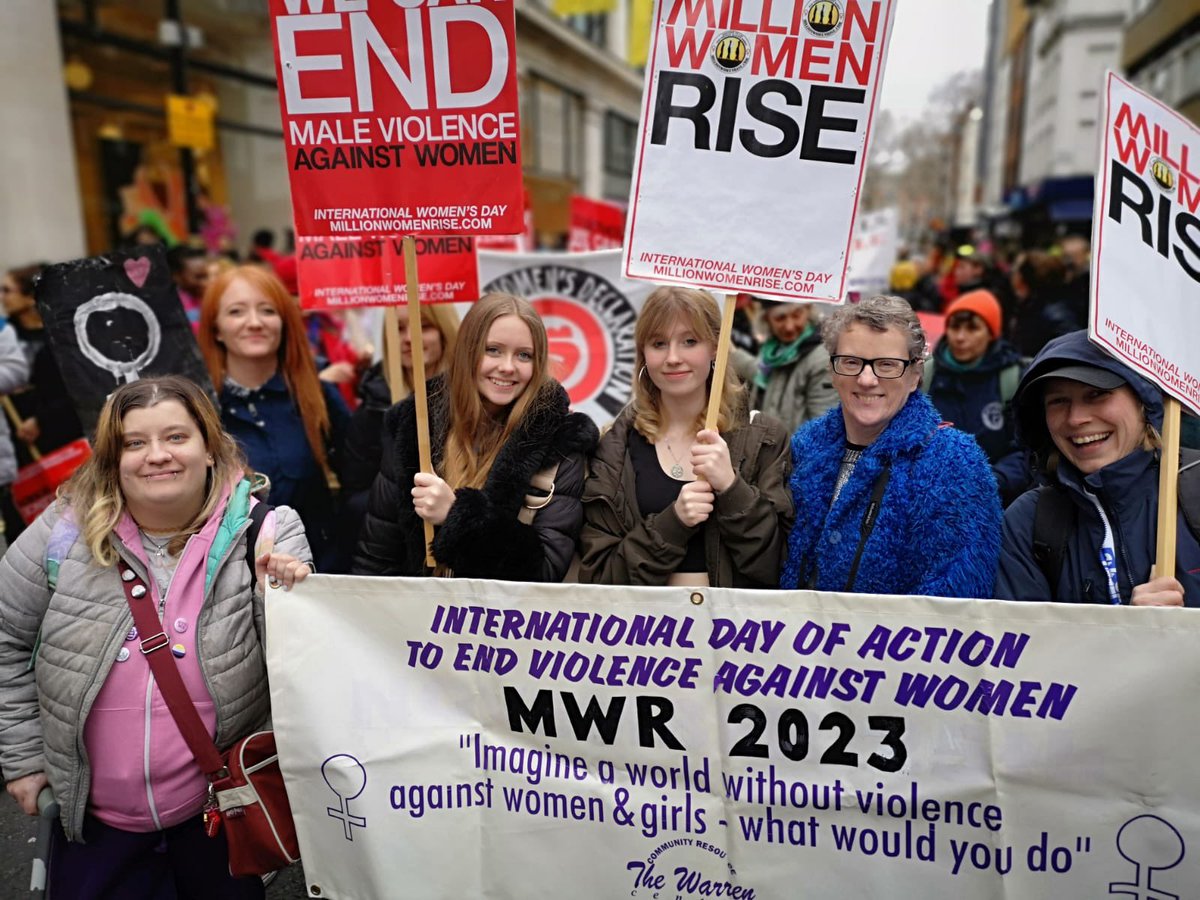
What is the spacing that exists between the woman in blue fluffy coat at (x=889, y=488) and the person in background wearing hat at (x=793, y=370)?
7.99ft

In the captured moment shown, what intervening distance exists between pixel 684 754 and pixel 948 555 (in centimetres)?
80

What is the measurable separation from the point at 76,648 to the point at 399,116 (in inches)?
62.7

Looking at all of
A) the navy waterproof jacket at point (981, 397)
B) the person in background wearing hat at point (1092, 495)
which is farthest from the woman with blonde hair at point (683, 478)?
the navy waterproof jacket at point (981, 397)

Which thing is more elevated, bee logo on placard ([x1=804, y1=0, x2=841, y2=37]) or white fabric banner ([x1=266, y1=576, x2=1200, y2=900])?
bee logo on placard ([x1=804, y1=0, x2=841, y2=37])

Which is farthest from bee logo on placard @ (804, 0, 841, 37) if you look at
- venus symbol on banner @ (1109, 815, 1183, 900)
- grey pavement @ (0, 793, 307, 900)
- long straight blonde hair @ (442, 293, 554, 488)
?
grey pavement @ (0, 793, 307, 900)

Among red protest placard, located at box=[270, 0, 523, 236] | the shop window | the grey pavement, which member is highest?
the shop window

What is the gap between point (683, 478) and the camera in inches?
101

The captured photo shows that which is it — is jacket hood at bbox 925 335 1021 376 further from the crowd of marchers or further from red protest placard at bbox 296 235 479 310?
red protest placard at bbox 296 235 479 310

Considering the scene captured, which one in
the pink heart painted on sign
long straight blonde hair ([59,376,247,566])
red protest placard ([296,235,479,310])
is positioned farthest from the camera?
red protest placard ([296,235,479,310])

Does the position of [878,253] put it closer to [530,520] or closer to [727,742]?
[530,520]

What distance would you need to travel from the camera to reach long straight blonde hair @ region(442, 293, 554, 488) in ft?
8.41

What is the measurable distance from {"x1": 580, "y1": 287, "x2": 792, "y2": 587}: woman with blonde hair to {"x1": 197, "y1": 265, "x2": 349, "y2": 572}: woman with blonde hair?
144 centimetres

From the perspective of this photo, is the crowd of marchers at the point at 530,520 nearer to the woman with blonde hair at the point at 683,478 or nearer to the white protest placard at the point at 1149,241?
the woman with blonde hair at the point at 683,478

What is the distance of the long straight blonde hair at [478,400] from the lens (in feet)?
8.41
